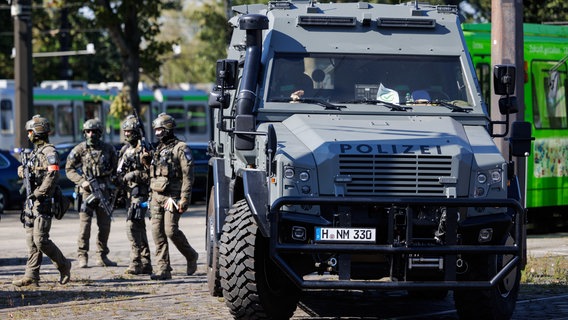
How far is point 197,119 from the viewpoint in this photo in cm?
4538

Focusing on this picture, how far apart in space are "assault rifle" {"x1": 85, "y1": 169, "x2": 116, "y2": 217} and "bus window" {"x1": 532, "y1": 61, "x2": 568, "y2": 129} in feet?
24.1

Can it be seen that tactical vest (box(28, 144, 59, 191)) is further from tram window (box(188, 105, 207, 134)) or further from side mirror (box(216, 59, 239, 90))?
tram window (box(188, 105, 207, 134))

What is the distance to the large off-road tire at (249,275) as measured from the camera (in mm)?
9383

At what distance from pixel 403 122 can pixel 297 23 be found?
146 centimetres

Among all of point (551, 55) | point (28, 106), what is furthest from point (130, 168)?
point (28, 106)

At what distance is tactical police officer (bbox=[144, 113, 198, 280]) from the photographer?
13.8 meters

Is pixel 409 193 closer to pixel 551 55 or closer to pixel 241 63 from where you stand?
pixel 241 63

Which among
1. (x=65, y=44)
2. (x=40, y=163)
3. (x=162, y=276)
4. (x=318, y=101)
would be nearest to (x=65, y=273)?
(x=162, y=276)

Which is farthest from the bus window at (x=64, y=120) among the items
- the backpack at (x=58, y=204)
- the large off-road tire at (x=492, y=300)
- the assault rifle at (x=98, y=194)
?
the large off-road tire at (x=492, y=300)

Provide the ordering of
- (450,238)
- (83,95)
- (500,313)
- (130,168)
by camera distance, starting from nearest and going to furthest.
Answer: (450,238) → (500,313) → (130,168) → (83,95)

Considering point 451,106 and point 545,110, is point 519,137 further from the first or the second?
point 545,110

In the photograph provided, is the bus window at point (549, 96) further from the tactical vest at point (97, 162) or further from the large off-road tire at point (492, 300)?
the large off-road tire at point (492, 300)

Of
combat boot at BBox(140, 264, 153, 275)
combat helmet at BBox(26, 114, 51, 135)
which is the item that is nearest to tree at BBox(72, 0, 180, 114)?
combat boot at BBox(140, 264, 153, 275)

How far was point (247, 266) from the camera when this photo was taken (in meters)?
9.37
